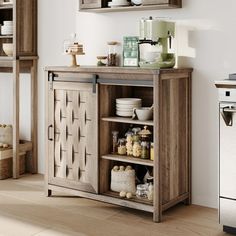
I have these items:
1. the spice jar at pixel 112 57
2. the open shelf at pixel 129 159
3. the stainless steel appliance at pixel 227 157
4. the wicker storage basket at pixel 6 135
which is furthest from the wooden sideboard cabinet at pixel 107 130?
the wicker storage basket at pixel 6 135

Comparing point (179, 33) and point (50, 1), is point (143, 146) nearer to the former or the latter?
point (179, 33)

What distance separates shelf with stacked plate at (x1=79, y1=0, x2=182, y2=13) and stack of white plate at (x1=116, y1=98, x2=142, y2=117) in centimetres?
74

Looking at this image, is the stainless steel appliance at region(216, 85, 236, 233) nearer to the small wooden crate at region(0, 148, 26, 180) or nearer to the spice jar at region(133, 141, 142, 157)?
the spice jar at region(133, 141, 142, 157)

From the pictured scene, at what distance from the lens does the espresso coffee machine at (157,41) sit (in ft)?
11.8

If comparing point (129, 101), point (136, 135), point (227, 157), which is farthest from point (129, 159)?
point (227, 157)

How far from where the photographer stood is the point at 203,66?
12.1ft

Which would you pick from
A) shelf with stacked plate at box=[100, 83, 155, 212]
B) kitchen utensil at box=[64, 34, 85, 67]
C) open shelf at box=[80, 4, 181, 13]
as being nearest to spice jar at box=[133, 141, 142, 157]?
shelf with stacked plate at box=[100, 83, 155, 212]

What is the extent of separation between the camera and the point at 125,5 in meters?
3.90

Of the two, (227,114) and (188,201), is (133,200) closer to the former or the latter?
(188,201)

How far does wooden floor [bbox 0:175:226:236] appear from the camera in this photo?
10.6 feet

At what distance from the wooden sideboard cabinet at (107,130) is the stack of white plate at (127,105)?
0.07 metres

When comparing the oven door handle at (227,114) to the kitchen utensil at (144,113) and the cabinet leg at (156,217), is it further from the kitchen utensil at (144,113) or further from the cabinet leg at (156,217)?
the cabinet leg at (156,217)

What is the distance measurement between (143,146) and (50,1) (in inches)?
72.8

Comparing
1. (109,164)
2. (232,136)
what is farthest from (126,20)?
(232,136)
